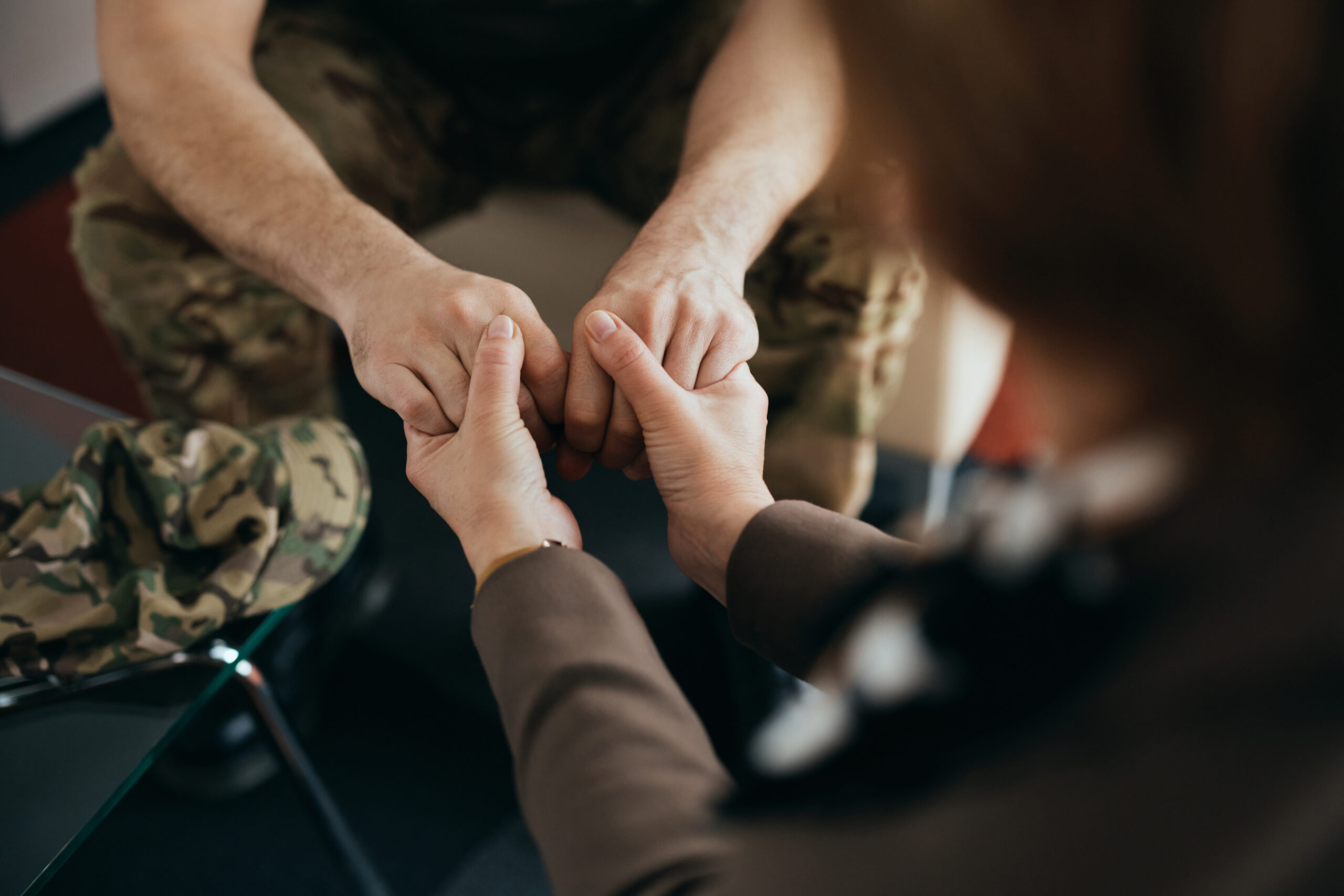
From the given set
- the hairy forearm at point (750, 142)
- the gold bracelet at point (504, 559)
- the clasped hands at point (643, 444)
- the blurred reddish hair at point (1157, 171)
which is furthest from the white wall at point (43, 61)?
the blurred reddish hair at point (1157, 171)

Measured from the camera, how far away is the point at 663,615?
1.10 meters

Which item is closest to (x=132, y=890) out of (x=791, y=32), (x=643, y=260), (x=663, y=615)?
(x=663, y=615)

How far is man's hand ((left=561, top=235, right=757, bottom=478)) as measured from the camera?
66 centimetres

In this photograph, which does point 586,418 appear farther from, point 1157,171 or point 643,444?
point 1157,171

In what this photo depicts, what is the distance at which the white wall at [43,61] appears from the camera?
1.79 meters

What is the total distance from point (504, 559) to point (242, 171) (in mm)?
587

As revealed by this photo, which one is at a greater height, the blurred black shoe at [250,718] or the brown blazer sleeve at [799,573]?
the brown blazer sleeve at [799,573]

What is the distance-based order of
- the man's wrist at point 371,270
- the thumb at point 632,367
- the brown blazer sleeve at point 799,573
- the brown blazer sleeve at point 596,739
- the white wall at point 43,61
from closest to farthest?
the brown blazer sleeve at point 596,739, the brown blazer sleeve at point 799,573, the thumb at point 632,367, the man's wrist at point 371,270, the white wall at point 43,61

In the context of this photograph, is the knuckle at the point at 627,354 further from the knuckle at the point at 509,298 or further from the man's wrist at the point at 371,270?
the man's wrist at the point at 371,270

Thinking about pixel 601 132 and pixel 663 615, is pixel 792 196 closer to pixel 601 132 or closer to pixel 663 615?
pixel 601 132

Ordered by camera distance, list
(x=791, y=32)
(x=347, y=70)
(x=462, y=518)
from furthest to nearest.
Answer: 1. (x=347, y=70)
2. (x=791, y=32)
3. (x=462, y=518)

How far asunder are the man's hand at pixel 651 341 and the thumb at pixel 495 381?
0.06 m

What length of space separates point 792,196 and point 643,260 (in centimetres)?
23

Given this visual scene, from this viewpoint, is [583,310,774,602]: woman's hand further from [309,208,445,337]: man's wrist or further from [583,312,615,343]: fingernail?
[309,208,445,337]: man's wrist
